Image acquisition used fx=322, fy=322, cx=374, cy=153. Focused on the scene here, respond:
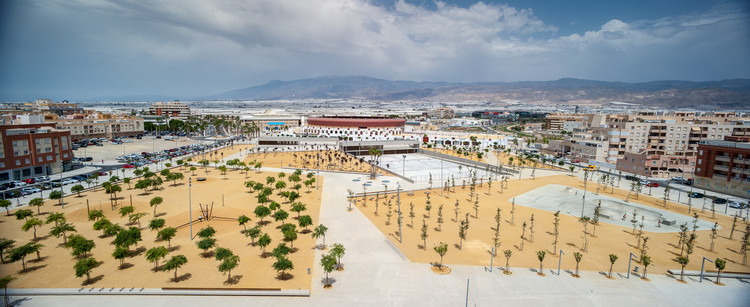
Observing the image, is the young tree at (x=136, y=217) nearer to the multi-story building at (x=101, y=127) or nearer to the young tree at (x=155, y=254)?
the young tree at (x=155, y=254)

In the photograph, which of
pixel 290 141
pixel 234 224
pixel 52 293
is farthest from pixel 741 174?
pixel 290 141

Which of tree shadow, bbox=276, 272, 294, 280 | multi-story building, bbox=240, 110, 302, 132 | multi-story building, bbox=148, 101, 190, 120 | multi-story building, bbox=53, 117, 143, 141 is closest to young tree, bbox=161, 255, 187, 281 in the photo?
tree shadow, bbox=276, 272, 294, 280

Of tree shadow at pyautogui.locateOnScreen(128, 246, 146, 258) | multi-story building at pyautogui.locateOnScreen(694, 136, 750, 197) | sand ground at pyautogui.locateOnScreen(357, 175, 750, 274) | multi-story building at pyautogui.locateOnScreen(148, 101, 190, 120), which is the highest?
multi-story building at pyautogui.locateOnScreen(148, 101, 190, 120)

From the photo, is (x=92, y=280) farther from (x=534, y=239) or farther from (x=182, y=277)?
(x=534, y=239)

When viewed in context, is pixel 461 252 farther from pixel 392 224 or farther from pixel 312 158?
pixel 312 158

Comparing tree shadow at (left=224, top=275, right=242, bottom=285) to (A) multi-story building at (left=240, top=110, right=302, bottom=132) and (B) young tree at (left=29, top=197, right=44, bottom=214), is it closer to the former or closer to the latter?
(B) young tree at (left=29, top=197, right=44, bottom=214)

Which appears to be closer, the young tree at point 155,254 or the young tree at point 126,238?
the young tree at point 155,254

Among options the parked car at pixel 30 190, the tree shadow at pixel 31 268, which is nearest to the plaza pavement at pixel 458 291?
the tree shadow at pixel 31 268

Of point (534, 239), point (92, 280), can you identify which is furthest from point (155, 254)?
point (534, 239)
